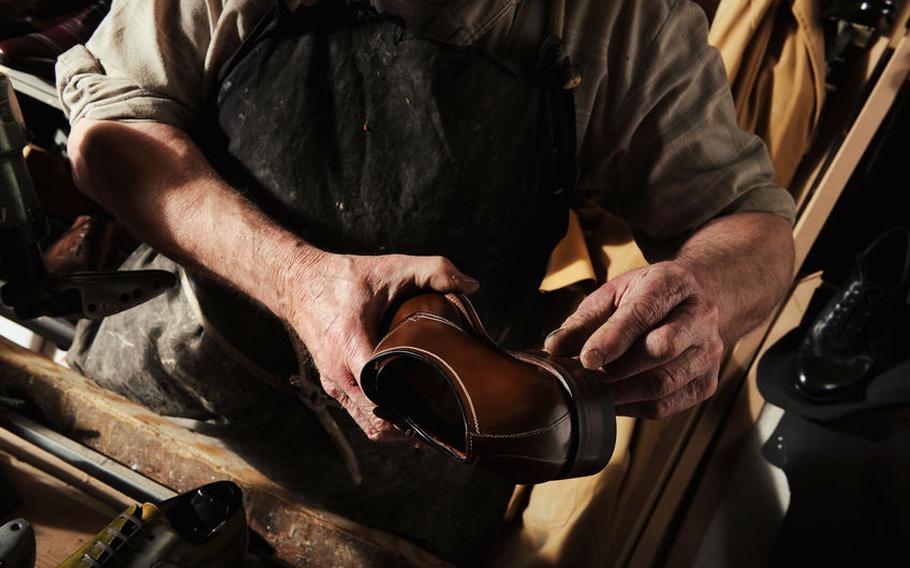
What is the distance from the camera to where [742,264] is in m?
0.93

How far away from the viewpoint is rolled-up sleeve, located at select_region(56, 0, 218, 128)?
90 centimetres

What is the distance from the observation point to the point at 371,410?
0.73 meters

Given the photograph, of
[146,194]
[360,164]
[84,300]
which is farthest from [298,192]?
[84,300]

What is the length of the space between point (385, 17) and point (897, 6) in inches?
34.8

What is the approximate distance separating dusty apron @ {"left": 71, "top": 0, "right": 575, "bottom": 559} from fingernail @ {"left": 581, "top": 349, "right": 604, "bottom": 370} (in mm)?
328

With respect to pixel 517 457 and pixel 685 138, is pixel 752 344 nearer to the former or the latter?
pixel 685 138

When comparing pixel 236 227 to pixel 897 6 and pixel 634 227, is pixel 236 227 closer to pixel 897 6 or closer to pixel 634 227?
pixel 634 227

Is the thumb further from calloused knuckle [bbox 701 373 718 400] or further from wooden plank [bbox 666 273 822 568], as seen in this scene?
wooden plank [bbox 666 273 822 568]

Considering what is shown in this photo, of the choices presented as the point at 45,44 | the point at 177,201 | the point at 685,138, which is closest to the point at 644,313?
the point at 685,138

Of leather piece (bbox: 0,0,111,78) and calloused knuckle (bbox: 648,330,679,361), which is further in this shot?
leather piece (bbox: 0,0,111,78)

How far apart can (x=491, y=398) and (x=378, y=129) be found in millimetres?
449

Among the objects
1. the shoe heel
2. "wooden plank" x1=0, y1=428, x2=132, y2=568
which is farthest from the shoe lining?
"wooden plank" x1=0, y1=428, x2=132, y2=568

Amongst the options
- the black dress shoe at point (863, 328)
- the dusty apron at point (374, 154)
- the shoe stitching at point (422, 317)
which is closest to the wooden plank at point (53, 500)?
the dusty apron at point (374, 154)

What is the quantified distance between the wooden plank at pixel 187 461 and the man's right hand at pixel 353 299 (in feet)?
1.46
